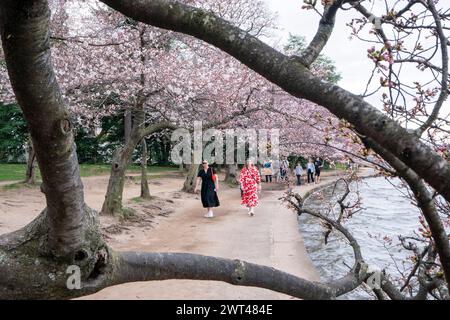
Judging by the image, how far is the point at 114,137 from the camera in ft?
125

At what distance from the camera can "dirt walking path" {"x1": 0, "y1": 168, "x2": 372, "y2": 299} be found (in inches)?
278

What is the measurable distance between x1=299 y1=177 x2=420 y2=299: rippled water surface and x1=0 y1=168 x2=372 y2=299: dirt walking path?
2.10 ft

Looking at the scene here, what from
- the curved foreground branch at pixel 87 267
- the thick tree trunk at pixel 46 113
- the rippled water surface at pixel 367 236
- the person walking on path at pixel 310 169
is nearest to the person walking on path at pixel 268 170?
the person walking on path at pixel 310 169

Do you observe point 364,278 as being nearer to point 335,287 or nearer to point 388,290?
point 388,290

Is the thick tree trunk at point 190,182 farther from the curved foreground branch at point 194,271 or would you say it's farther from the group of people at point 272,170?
the curved foreground branch at point 194,271

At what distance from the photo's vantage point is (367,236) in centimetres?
1502

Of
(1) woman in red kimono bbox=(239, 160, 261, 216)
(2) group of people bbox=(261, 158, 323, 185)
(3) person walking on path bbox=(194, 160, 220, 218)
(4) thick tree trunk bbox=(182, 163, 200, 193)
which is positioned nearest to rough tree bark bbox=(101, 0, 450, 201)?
(3) person walking on path bbox=(194, 160, 220, 218)

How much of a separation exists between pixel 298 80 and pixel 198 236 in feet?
34.1

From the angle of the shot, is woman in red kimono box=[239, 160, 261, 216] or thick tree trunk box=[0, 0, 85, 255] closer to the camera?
thick tree trunk box=[0, 0, 85, 255]

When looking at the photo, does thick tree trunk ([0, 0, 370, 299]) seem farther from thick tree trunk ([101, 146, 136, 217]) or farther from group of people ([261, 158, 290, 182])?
group of people ([261, 158, 290, 182])

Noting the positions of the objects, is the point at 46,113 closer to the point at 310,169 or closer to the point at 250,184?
the point at 250,184

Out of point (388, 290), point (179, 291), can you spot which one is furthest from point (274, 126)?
point (388, 290)

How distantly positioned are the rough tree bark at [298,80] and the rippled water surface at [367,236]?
3.50m

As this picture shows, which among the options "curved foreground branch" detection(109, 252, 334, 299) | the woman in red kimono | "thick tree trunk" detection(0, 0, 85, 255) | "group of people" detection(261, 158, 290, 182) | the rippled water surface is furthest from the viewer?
"group of people" detection(261, 158, 290, 182)
